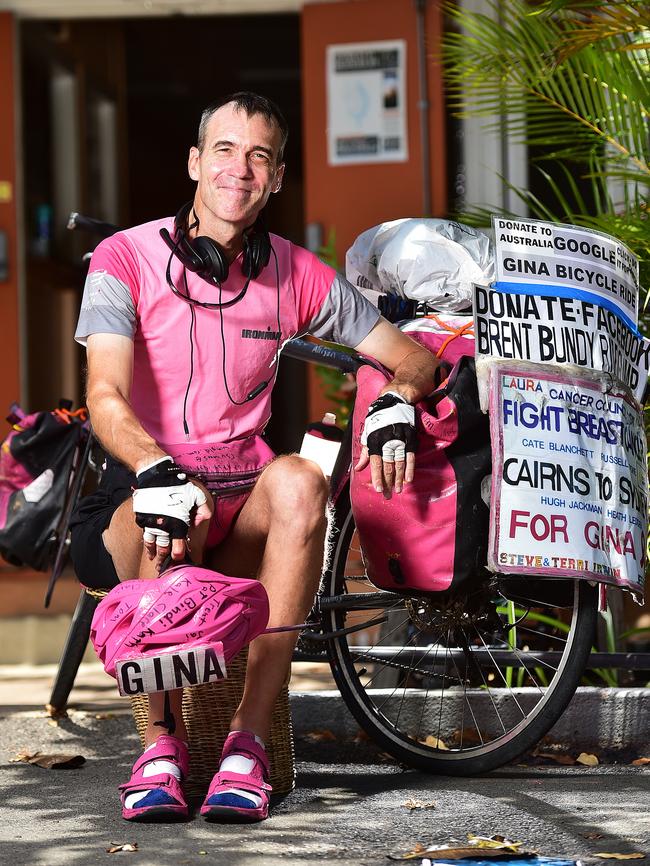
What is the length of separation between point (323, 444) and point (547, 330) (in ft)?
2.64

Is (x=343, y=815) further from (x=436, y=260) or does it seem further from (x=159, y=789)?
(x=436, y=260)

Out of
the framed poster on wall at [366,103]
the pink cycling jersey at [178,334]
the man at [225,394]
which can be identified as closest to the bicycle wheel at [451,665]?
the man at [225,394]

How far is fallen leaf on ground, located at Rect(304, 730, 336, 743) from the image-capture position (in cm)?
351

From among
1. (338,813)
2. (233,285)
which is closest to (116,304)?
(233,285)

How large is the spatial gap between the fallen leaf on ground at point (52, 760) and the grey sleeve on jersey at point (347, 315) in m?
1.30

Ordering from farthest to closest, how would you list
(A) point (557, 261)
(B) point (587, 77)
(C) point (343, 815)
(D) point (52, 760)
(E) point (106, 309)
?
(B) point (587, 77), (D) point (52, 760), (A) point (557, 261), (E) point (106, 309), (C) point (343, 815)

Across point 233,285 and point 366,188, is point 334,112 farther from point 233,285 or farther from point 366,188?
point 233,285

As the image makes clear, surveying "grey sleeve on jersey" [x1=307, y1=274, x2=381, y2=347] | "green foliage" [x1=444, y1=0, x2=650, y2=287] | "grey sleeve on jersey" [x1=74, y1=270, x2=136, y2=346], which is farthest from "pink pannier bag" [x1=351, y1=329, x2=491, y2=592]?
"green foliage" [x1=444, y1=0, x2=650, y2=287]

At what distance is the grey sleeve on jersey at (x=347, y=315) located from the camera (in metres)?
3.16

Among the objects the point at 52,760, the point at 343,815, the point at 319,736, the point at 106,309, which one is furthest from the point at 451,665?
the point at 106,309

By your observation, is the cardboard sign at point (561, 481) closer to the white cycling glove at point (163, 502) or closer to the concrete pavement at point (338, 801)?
the concrete pavement at point (338, 801)

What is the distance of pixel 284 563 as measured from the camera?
2.86 metres

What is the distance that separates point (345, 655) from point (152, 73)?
29.8ft

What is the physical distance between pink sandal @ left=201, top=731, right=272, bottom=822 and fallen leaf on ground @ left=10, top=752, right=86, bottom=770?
74 centimetres
